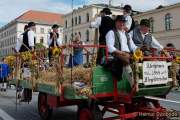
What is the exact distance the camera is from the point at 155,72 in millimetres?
7395

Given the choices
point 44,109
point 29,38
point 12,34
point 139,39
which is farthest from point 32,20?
point 139,39

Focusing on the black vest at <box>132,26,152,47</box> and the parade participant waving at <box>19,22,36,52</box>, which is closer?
the black vest at <box>132,26,152,47</box>

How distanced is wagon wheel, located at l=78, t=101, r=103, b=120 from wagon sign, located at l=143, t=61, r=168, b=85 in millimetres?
1145

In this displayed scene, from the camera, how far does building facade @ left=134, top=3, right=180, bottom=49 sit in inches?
2223

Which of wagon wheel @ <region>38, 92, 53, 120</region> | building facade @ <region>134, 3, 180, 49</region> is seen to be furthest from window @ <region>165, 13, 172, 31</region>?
wagon wheel @ <region>38, 92, 53, 120</region>

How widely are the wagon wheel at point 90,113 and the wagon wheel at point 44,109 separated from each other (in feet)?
6.19

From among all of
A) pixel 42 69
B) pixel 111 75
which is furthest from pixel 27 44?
pixel 111 75

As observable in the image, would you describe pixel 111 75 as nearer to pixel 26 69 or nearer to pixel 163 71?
pixel 163 71

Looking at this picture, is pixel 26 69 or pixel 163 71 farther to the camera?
pixel 26 69

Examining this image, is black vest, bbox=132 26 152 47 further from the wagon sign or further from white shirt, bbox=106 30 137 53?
the wagon sign

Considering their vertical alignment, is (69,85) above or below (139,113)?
above

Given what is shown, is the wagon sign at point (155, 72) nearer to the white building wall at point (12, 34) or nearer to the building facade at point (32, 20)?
the white building wall at point (12, 34)

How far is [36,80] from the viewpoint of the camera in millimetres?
10086

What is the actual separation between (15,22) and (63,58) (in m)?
105
